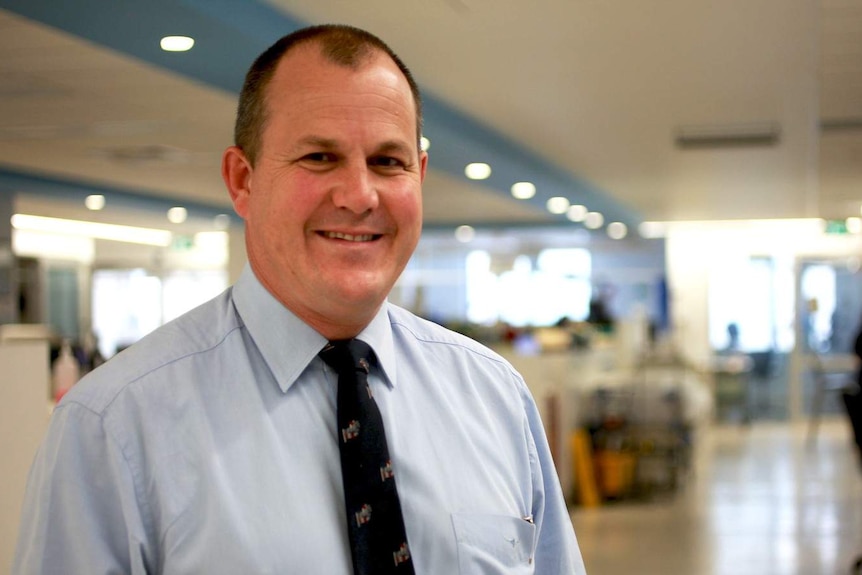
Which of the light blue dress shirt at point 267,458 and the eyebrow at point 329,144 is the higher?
the eyebrow at point 329,144

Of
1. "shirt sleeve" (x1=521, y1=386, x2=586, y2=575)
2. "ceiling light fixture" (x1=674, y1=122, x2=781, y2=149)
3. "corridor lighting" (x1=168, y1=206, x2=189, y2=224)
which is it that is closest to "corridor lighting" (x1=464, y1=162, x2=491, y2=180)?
"ceiling light fixture" (x1=674, y1=122, x2=781, y2=149)

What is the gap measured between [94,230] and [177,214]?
126 inches

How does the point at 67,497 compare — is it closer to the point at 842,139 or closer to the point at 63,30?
the point at 63,30

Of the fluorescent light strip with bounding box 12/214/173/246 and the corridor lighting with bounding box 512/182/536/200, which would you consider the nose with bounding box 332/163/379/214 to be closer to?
the corridor lighting with bounding box 512/182/536/200

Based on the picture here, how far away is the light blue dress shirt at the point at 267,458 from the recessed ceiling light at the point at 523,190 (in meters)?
8.69

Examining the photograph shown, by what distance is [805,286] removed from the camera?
17.4 metres

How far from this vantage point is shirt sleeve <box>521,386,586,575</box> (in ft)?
5.25

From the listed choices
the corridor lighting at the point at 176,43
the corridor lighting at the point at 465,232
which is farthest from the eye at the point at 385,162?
the corridor lighting at the point at 465,232

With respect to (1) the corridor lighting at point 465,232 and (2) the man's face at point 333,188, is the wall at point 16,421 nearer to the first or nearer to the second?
(2) the man's face at point 333,188

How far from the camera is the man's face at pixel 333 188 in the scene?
1.34 metres

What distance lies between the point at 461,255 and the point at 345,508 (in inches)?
787

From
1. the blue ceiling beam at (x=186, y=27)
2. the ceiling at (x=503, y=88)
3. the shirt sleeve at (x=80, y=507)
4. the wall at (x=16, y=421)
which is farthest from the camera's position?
the ceiling at (x=503, y=88)

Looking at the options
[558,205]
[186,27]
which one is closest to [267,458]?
[186,27]

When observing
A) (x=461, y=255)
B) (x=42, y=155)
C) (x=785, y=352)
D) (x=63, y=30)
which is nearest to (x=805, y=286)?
(x=785, y=352)
